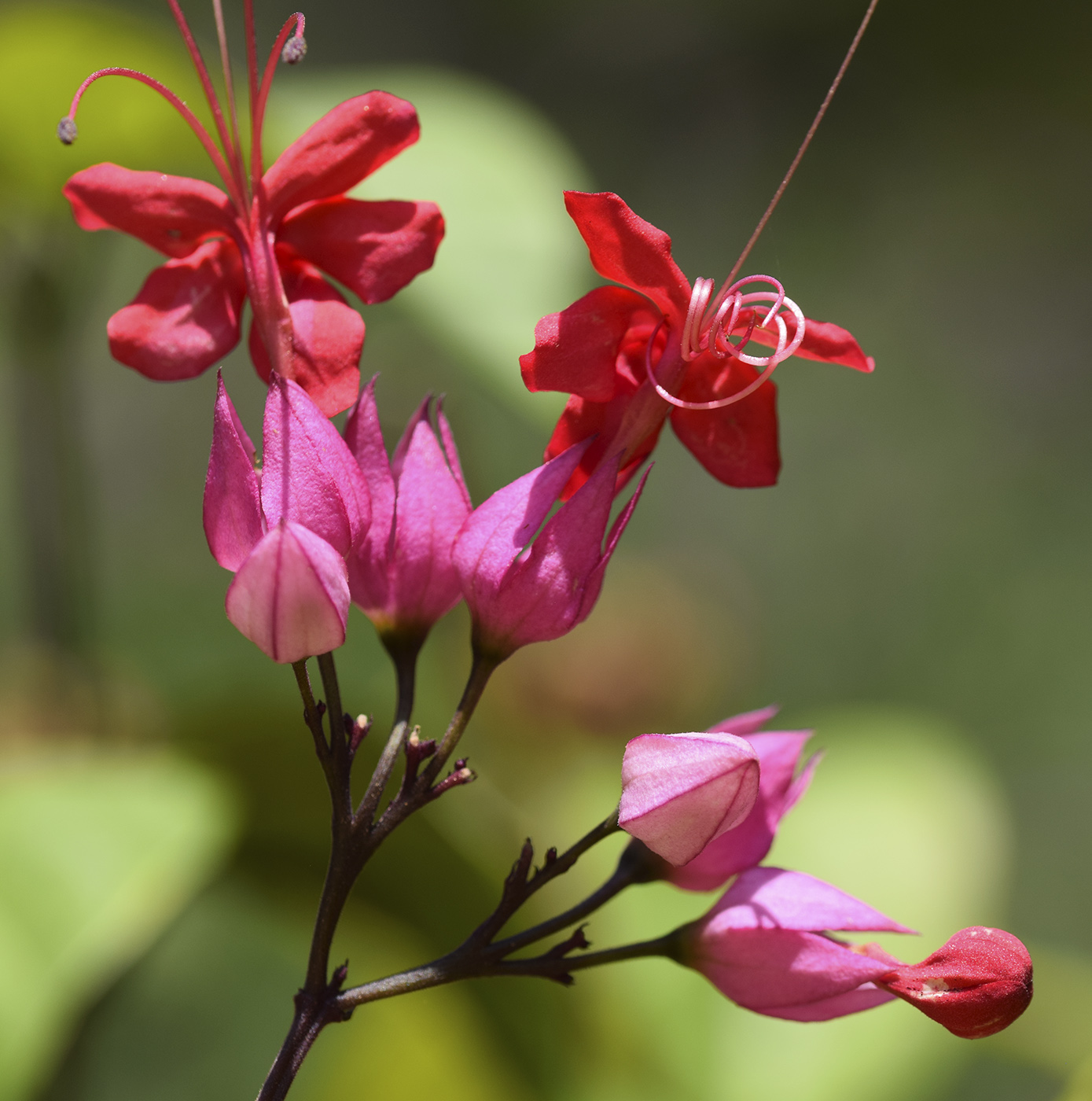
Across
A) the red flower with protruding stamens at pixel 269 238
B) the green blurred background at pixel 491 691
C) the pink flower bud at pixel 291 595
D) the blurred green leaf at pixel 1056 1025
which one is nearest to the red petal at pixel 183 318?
the red flower with protruding stamens at pixel 269 238

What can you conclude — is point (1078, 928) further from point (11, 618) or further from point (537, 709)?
point (11, 618)

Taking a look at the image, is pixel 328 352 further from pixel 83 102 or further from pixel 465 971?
pixel 83 102

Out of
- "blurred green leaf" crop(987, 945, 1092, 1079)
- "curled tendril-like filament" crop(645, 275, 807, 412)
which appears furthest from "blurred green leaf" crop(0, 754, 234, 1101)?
"blurred green leaf" crop(987, 945, 1092, 1079)

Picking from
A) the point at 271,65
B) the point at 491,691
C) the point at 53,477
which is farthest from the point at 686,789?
the point at 491,691

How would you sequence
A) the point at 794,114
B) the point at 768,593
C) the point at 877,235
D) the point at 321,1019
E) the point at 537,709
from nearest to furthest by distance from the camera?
the point at 321,1019
the point at 537,709
the point at 768,593
the point at 877,235
the point at 794,114

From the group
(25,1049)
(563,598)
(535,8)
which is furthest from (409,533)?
(535,8)

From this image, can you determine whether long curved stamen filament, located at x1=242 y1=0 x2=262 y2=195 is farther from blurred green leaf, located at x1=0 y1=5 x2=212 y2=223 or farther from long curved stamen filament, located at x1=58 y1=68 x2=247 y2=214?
blurred green leaf, located at x1=0 y1=5 x2=212 y2=223
